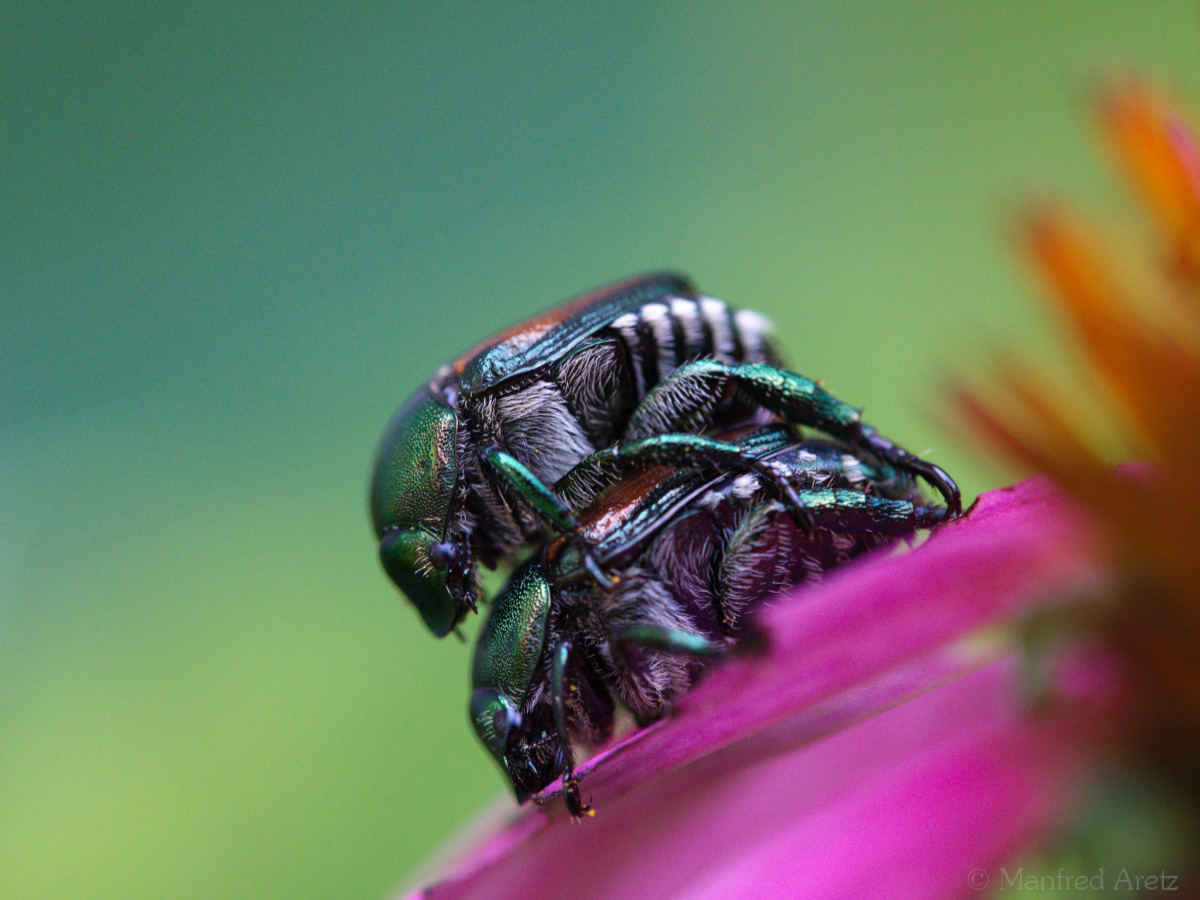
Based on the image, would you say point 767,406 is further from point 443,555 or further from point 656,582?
point 443,555

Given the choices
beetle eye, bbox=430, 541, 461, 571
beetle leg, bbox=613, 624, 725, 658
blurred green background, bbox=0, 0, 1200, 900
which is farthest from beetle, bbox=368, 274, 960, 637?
blurred green background, bbox=0, 0, 1200, 900

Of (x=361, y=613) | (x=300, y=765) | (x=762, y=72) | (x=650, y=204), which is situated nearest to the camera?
(x=300, y=765)

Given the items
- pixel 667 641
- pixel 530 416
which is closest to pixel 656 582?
pixel 667 641

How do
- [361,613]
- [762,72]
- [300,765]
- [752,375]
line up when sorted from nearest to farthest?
1. [752,375]
2. [300,765]
3. [361,613]
4. [762,72]

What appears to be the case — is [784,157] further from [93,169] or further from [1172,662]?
[1172,662]

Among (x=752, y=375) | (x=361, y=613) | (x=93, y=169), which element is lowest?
(x=752, y=375)

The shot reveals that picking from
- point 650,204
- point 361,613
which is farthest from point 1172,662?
point 650,204

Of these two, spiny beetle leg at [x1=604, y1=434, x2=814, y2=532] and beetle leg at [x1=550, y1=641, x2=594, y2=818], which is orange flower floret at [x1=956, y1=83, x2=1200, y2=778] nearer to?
spiny beetle leg at [x1=604, y1=434, x2=814, y2=532]
